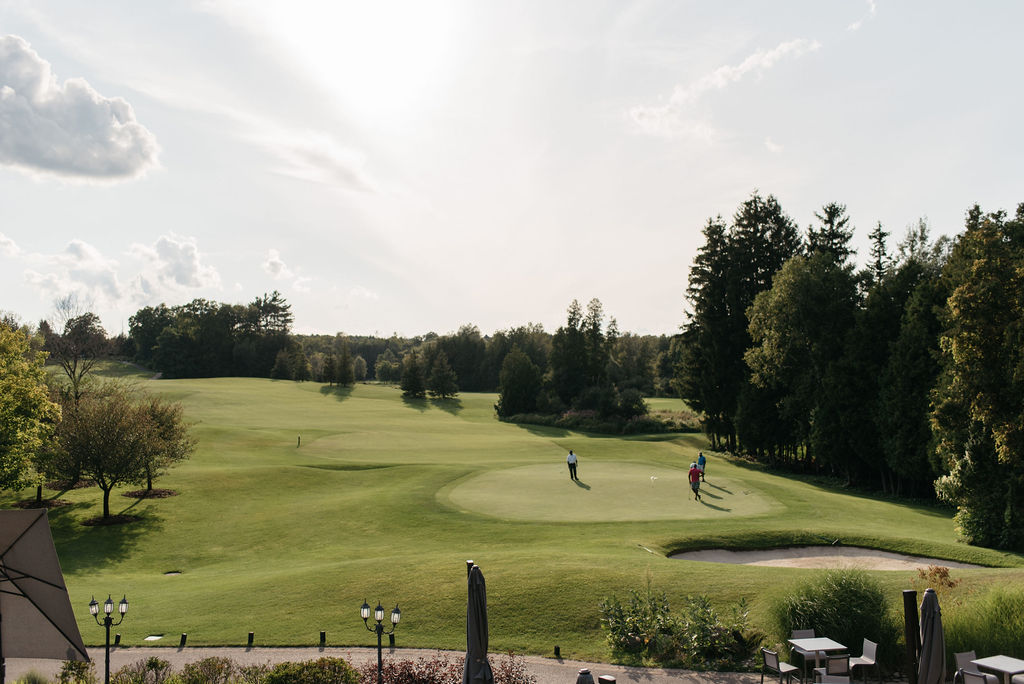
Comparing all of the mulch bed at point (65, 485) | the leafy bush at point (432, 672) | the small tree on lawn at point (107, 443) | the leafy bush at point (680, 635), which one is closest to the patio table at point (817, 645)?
the leafy bush at point (680, 635)

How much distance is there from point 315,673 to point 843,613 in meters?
9.54

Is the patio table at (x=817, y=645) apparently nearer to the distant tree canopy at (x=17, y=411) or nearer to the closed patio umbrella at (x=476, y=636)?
the closed patio umbrella at (x=476, y=636)

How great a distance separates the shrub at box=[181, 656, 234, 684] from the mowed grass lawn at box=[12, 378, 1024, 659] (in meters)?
2.69

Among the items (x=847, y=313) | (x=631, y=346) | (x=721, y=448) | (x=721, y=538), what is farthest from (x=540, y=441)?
(x=631, y=346)

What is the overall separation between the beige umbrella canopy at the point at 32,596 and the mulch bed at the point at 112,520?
21.9 meters

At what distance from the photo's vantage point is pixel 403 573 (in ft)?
56.0

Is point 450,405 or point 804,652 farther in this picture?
point 450,405

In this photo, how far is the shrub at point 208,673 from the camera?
10.5 metres

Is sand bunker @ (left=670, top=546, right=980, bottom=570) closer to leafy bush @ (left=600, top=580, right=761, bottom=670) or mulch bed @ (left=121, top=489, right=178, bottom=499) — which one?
leafy bush @ (left=600, top=580, right=761, bottom=670)

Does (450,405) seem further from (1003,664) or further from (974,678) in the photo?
(974,678)

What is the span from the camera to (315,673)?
1048cm

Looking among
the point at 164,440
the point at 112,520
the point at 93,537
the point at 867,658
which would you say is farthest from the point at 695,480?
the point at 164,440

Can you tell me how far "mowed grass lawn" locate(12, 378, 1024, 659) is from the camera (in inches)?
579

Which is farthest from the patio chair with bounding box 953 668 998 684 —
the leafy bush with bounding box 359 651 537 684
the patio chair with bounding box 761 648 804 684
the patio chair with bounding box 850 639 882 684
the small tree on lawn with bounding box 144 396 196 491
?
the small tree on lawn with bounding box 144 396 196 491
